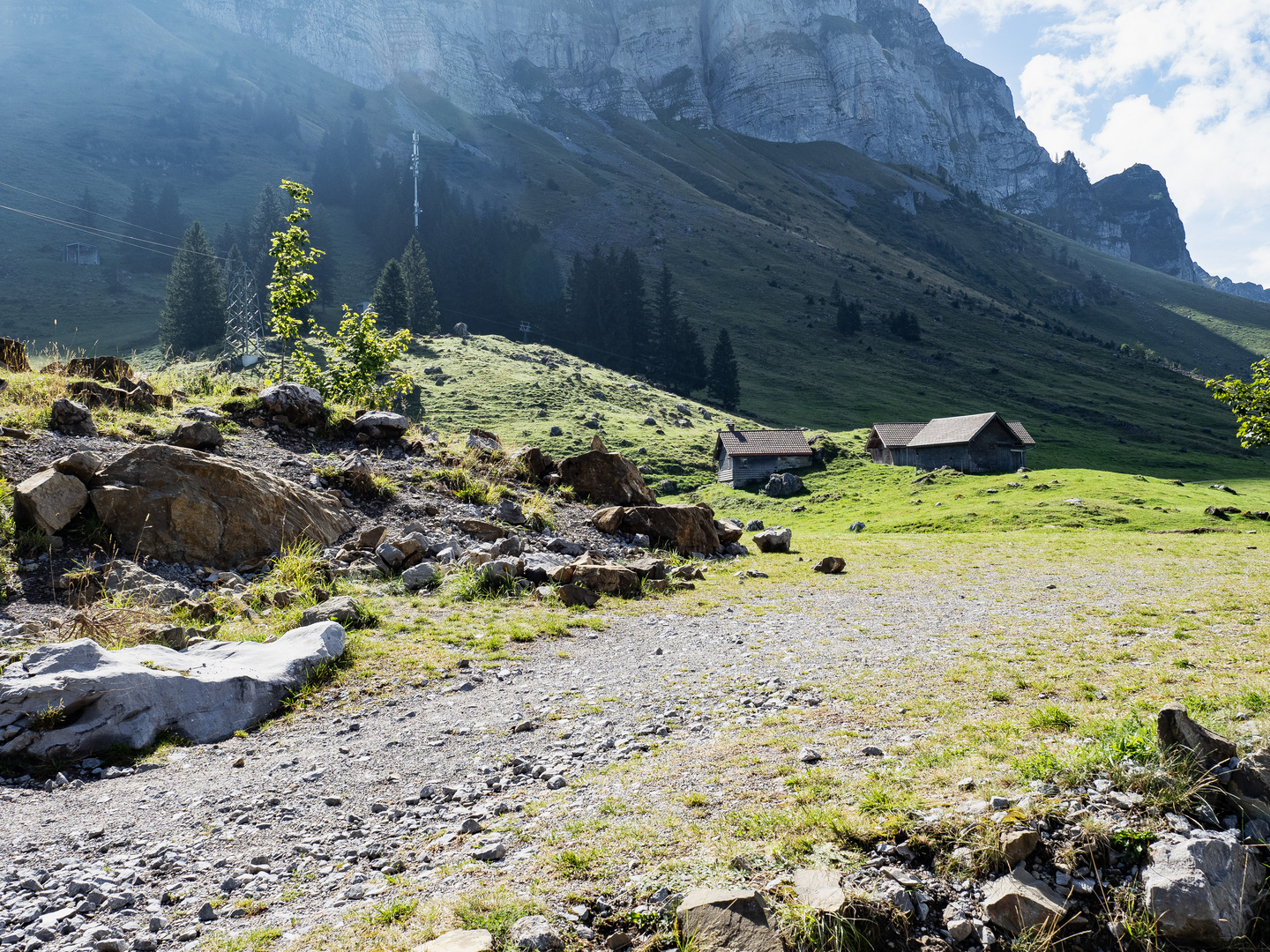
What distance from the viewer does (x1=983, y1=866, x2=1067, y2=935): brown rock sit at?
4.06 metres

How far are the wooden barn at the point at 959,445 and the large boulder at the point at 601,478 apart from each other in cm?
5752

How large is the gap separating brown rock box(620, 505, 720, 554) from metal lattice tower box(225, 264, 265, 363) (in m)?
69.9

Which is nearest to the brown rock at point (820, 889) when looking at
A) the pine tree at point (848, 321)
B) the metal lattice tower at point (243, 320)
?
the metal lattice tower at point (243, 320)

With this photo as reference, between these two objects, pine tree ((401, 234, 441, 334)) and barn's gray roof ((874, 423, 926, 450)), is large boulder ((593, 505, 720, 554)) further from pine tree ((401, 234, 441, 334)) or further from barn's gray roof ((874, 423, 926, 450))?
pine tree ((401, 234, 441, 334))

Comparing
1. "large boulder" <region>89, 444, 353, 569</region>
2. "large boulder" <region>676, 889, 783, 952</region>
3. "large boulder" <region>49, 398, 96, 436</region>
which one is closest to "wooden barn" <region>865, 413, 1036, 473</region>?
"large boulder" <region>89, 444, 353, 569</region>

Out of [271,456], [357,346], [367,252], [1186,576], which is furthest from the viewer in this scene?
[367,252]

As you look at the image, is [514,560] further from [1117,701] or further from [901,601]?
[1117,701]

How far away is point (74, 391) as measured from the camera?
15.5 metres

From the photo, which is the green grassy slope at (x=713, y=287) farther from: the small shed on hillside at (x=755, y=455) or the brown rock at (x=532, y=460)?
the brown rock at (x=532, y=460)

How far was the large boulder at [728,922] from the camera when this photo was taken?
3.86 m

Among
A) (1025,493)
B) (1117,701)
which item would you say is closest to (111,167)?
(1025,493)

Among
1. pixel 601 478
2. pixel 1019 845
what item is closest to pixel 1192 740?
pixel 1019 845

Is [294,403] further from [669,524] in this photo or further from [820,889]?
[820,889]

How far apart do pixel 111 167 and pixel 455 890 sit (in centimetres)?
21774
